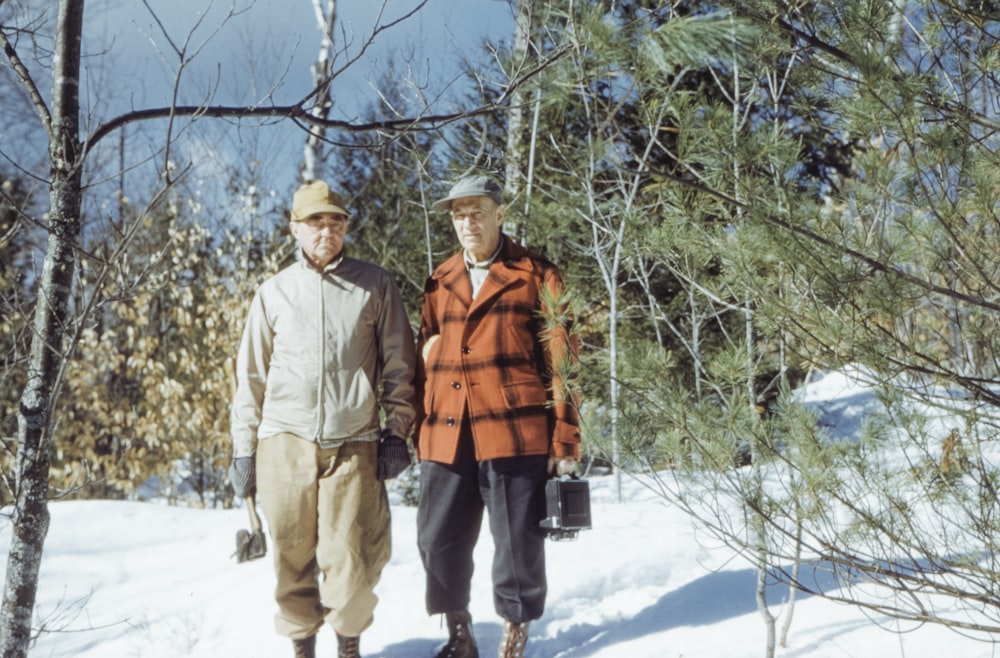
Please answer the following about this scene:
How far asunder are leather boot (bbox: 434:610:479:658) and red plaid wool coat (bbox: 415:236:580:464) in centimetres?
68

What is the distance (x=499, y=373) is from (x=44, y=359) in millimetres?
1729

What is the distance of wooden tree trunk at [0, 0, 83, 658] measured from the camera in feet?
9.84

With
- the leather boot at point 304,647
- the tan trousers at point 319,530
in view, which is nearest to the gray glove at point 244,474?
the tan trousers at point 319,530

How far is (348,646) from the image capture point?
129 inches

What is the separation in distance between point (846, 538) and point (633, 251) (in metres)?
1.13

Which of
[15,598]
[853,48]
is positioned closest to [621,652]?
[15,598]

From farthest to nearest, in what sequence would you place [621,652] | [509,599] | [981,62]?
[621,652]
[509,599]
[981,62]

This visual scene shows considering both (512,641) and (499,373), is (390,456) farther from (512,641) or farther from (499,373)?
(512,641)

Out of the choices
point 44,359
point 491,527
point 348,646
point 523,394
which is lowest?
point 348,646

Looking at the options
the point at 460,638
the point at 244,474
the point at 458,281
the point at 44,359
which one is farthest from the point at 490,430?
the point at 44,359

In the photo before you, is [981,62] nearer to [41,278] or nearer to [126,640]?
[41,278]

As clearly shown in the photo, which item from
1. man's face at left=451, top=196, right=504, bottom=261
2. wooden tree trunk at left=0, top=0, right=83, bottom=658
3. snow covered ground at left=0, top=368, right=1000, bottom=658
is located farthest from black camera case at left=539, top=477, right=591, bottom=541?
wooden tree trunk at left=0, top=0, right=83, bottom=658

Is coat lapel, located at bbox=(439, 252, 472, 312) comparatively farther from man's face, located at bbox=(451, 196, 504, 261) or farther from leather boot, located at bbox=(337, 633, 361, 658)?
leather boot, located at bbox=(337, 633, 361, 658)

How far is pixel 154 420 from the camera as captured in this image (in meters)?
8.18
